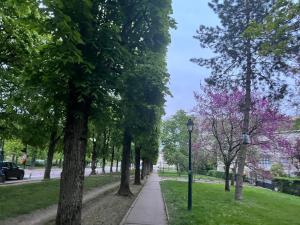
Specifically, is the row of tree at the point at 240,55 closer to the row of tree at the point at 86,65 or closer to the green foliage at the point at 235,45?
the green foliage at the point at 235,45

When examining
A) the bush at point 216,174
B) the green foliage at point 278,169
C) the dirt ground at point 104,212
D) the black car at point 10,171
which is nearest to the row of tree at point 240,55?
the dirt ground at point 104,212

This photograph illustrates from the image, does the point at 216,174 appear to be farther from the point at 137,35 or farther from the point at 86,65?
the point at 86,65

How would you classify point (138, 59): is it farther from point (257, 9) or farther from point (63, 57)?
point (257, 9)

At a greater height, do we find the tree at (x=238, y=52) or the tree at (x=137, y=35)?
the tree at (x=238, y=52)

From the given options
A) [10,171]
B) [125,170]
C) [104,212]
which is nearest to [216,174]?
[10,171]

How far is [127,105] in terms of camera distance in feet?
32.6

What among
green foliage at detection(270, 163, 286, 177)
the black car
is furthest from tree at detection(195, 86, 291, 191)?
green foliage at detection(270, 163, 286, 177)

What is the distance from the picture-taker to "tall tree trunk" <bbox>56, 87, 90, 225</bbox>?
8.58 metres

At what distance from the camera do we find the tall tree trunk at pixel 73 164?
338 inches

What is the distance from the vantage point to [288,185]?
4122cm

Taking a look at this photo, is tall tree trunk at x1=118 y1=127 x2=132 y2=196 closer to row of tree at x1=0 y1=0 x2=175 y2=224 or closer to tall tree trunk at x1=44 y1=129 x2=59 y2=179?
row of tree at x1=0 y1=0 x2=175 y2=224

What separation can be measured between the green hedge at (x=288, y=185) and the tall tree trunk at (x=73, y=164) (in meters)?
34.9

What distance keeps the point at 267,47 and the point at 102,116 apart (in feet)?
14.1

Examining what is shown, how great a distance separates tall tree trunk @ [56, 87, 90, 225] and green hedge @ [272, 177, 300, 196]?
34852 millimetres
